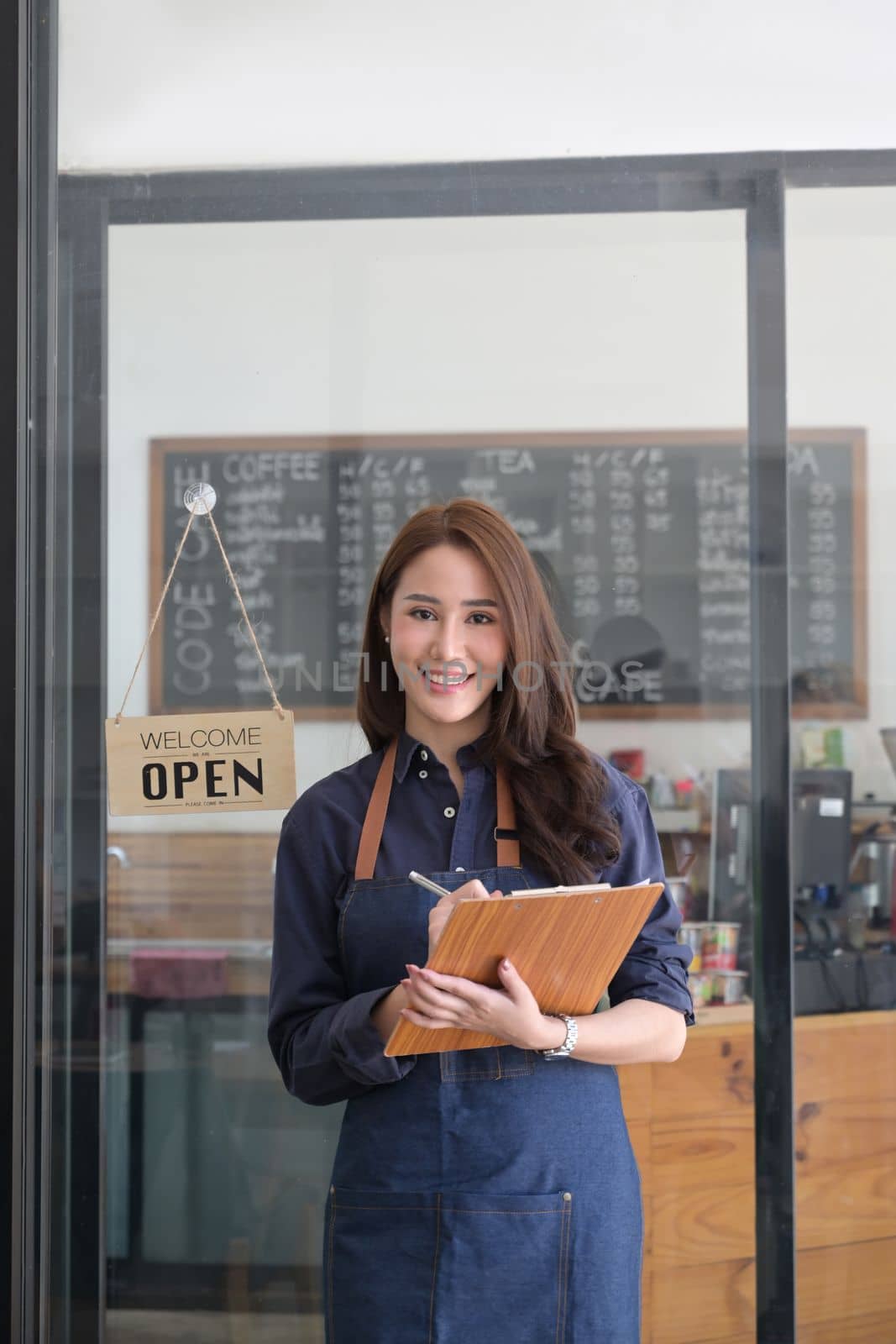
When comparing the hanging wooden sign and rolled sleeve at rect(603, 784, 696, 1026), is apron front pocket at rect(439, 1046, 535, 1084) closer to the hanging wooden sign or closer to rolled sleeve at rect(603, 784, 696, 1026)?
rolled sleeve at rect(603, 784, 696, 1026)

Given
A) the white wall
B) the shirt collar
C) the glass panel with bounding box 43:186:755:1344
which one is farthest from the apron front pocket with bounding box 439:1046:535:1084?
the white wall

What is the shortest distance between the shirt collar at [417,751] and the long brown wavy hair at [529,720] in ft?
0.05

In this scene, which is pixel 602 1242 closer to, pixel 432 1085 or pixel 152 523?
pixel 432 1085

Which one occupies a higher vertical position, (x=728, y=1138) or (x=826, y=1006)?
(x=826, y=1006)

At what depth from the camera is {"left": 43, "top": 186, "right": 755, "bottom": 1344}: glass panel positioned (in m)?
1.99

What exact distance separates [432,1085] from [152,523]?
1110mm

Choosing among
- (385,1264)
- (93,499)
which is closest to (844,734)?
(385,1264)

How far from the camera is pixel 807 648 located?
199cm

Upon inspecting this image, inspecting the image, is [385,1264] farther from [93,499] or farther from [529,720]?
[93,499]

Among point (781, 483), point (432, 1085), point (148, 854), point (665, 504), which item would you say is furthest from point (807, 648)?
point (148, 854)

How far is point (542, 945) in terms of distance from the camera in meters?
1.17

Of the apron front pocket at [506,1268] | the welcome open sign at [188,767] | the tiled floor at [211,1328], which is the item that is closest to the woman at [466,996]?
the apron front pocket at [506,1268]

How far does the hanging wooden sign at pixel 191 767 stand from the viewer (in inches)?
70.1

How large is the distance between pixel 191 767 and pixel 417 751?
0.49m
